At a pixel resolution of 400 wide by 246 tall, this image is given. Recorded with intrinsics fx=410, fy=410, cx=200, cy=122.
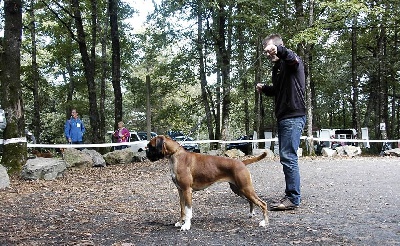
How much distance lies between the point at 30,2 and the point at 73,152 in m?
10.6

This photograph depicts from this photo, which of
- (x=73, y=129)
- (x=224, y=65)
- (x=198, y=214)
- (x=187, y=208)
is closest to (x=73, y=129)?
(x=73, y=129)

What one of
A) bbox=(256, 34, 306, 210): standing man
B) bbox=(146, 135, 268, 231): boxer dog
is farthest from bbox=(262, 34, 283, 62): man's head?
bbox=(146, 135, 268, 231): boxer dog

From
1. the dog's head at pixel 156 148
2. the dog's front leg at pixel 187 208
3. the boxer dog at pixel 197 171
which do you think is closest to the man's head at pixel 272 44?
the boxer dog at pixel 197 171

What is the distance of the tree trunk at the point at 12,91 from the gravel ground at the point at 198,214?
54.8 inches

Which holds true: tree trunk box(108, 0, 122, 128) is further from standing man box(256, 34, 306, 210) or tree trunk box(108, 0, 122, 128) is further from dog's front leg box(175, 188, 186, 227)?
dog's front leg box(175, 188, 186, 227)

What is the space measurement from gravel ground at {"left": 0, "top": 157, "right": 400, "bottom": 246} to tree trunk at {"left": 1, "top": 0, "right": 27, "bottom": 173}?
139cm

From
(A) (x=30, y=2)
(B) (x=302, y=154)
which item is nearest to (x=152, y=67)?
(A) (x=30, y=2)

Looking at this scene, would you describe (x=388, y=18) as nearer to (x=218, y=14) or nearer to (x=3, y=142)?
(x=218, y=14)

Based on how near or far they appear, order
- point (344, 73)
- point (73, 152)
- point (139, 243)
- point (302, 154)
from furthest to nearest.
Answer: point (344, 73) < point (302, 154) < point (73, 152) < point (139, 243)

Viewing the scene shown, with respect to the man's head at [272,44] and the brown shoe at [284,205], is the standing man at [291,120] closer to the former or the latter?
the brown shoe at [284,205]

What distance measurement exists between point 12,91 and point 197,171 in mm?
8103

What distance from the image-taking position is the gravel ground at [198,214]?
4.19m

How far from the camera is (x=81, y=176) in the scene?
10711 mm

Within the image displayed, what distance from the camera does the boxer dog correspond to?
15.2ft
